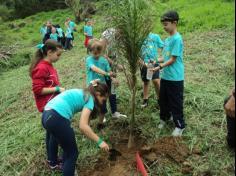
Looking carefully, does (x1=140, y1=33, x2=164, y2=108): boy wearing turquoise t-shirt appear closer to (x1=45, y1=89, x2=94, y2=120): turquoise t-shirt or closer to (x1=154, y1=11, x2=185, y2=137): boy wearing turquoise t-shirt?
(x1=154, y1=11, x2=185, y2=137): boy wearing turquoise t-shirt

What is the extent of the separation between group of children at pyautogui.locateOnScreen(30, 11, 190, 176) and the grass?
1.02ft

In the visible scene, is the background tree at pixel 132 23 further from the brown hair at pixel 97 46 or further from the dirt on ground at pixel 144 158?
the dirt on ground at pixel 144 158

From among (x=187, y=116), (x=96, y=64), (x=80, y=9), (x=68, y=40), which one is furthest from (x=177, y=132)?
(x=80, y=9)

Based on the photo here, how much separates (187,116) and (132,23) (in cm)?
178

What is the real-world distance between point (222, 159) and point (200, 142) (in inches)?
18.0

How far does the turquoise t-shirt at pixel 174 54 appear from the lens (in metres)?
4.84

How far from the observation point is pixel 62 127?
411cm

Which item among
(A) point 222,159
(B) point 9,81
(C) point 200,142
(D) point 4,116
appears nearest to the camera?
(A) point 222,159

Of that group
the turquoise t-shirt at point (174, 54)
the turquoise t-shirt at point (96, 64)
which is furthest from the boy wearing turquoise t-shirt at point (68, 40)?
the turquoise t-shirt at point (174, 54)

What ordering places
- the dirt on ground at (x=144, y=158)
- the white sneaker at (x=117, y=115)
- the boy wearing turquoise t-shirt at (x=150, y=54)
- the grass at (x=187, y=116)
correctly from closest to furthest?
the dirt on ground at (x=144, y=158) → the grass at (x=187, y=116) → the boy wearing turquoise t-shirt at (x=150, y=54) → the white sneaker at (x=117, y=115)

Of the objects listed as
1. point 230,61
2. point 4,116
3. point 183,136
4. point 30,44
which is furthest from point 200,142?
point 30,44

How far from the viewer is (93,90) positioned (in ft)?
13.3

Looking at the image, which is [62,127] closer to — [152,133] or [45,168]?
[45,168]

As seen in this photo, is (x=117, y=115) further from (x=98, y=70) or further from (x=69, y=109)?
(x=69, y=109)
